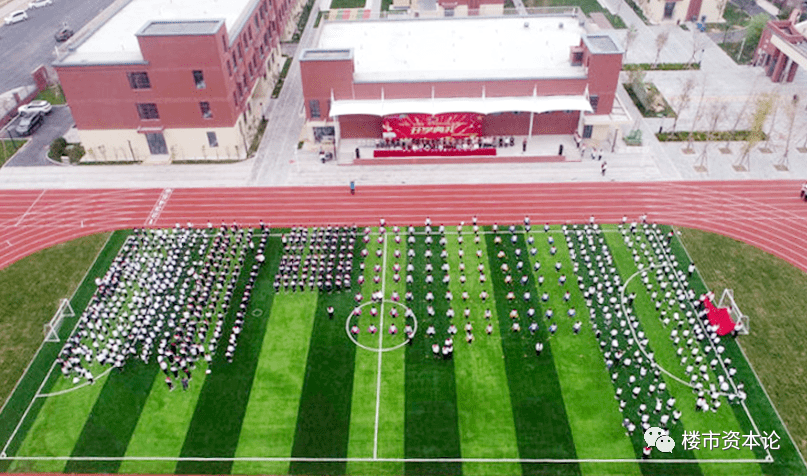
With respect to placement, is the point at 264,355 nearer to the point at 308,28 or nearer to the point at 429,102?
the point at 429,102

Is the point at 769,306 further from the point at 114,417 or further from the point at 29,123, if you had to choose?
the point at 29,123

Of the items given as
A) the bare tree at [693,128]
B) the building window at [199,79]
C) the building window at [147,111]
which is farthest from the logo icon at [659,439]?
the building window at [147,111]

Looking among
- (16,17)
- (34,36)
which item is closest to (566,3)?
(34,36)

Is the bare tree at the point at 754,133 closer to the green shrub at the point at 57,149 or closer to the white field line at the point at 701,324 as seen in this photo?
the white field line at the point at 701,324

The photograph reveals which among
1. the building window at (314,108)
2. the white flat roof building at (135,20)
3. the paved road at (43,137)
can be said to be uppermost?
the white flat roof building at (135,20)

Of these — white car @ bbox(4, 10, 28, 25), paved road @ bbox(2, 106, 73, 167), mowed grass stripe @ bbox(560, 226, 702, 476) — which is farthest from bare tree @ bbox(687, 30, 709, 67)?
white car @ bbox(4, 10, 28, 25)

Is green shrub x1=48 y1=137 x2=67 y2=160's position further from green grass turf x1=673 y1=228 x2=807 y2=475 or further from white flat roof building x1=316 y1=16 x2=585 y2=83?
green grass turf x1=673 y1=228 x2=807 y2=475

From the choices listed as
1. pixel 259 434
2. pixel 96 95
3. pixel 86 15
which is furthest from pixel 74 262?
pixel 86 15
